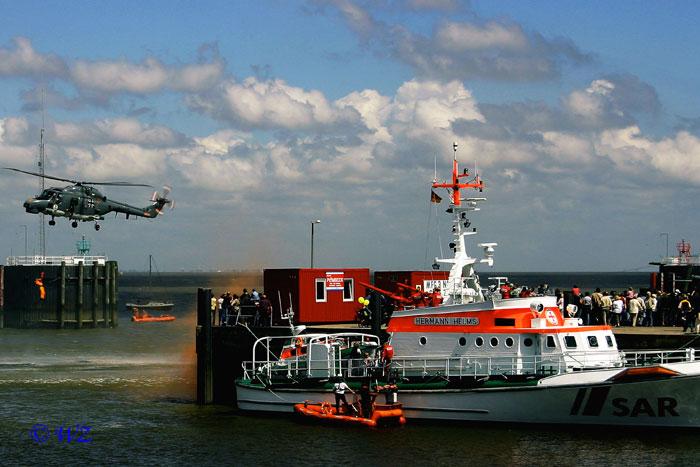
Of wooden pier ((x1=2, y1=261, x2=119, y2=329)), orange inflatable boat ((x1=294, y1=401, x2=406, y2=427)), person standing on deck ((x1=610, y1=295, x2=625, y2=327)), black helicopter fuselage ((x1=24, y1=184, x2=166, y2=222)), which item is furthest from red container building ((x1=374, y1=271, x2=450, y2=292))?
wooden pier ((x1=2, y1=261, x2=119, y2=329))

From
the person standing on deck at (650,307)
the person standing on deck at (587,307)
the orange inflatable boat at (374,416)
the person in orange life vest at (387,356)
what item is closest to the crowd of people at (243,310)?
the orange inflatable boat at (374,416)

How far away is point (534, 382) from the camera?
1230 inches

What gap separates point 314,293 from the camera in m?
43.5

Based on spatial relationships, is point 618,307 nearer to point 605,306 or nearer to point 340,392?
point 605,306

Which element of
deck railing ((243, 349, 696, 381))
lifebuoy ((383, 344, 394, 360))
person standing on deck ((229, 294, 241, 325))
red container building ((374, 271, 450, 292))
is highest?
red container building ((374, 271, 450, 292))

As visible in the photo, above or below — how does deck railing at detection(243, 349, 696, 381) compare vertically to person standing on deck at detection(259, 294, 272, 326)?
below

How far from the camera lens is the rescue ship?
30.5 m

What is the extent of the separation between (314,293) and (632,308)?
41.0 feet

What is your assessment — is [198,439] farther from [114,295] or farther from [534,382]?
[114,295]

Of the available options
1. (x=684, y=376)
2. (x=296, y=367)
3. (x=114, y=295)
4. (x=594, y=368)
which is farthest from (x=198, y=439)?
(x=114, y=295)

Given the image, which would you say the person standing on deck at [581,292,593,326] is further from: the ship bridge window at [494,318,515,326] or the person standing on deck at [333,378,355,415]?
the person standing on deck at [333,378,355,415]

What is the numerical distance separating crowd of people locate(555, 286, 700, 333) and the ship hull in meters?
7.95

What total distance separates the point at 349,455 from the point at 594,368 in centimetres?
780

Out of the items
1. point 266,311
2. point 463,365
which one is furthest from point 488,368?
point 266,311
